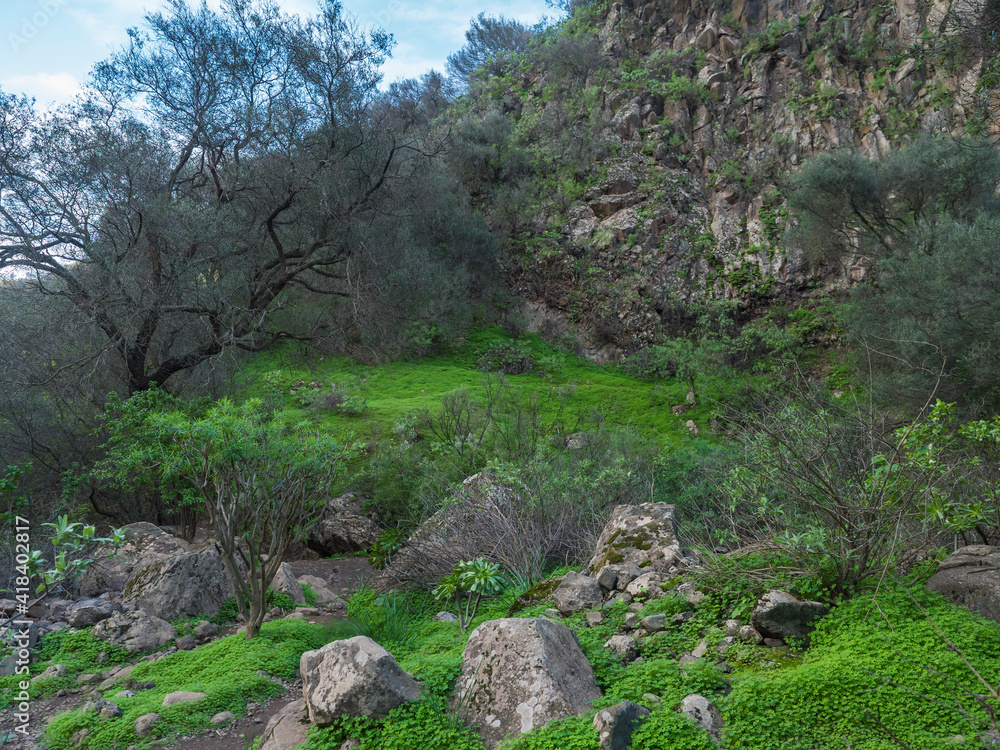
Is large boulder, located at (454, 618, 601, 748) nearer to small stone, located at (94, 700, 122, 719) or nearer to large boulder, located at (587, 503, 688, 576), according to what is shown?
large boulder, located at (587, 503, 688, 576)

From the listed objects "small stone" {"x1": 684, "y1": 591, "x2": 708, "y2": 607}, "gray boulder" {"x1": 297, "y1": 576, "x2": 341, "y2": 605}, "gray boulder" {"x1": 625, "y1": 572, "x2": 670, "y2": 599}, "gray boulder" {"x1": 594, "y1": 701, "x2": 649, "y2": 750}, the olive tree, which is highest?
the olive tree

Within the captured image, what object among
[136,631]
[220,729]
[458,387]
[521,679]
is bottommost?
[220,729]

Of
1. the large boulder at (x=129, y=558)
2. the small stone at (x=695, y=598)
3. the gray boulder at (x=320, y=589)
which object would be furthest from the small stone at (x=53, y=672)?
the small stone at (x=695, y=598)

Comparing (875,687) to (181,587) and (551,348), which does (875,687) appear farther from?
(551,348)

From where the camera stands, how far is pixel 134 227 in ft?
31.5

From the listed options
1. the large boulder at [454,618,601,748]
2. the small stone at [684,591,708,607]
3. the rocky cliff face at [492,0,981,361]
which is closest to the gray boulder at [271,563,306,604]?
the large boulder at [454,618,601,748]

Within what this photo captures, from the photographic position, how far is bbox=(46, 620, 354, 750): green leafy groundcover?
384cm

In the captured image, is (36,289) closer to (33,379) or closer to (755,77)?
(33,379)

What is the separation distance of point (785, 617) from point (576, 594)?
5.77 ft

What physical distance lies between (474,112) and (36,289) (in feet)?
69.7

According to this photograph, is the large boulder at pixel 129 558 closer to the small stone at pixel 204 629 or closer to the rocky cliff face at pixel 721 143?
the small stone at pixel 204 629

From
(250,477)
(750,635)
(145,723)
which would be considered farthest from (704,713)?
(250,477)

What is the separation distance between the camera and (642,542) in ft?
17.8

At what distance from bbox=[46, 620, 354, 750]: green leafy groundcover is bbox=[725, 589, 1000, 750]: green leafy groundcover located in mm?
3560
